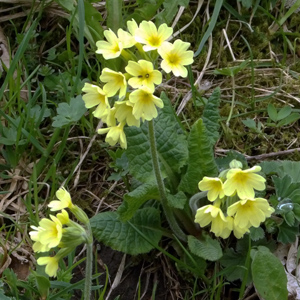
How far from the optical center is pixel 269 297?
199 centimetres

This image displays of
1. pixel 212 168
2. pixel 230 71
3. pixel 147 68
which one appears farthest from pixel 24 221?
pixel 230 71

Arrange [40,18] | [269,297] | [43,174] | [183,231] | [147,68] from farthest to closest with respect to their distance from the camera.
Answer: [40,18] → [43,174] → [183,231] → [269,297] → [147,68]

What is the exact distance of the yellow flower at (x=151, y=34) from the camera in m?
1.63

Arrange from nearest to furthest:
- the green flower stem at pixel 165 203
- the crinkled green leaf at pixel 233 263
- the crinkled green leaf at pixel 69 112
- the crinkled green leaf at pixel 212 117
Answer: the green flower stem at pixel 165 203, the crinkled green leaf at pixel 233 263, the crinkled green leaf at pixel 212 117, the crinkled green leaf at pixel 69 112

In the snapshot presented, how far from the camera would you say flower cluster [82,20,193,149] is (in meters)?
1.58

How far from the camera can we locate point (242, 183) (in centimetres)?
169

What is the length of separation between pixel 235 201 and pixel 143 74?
61 cm

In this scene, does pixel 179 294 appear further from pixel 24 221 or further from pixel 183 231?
pixel 24 221

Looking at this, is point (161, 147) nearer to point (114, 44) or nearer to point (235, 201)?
point (235, 201)

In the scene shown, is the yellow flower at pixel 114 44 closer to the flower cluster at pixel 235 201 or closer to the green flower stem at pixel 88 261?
the flower cluster at pixel 235 201

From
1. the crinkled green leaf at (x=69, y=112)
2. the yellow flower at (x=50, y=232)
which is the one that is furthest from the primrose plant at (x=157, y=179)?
the crinkled green leaf at (x=69, y=112)

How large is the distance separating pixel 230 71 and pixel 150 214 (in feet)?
3.42

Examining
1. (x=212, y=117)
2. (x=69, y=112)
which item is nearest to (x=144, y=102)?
(x=212, y=117)

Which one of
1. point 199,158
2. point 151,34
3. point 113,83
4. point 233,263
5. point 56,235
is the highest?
point 151,34
